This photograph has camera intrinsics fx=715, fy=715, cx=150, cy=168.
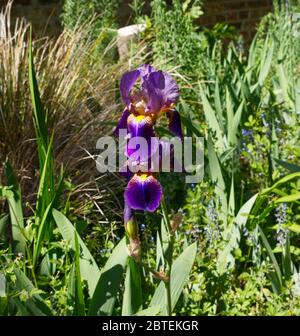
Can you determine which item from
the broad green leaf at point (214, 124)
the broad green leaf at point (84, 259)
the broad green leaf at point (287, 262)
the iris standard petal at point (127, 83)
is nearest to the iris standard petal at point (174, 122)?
the iris standard petal at point (127, 83)

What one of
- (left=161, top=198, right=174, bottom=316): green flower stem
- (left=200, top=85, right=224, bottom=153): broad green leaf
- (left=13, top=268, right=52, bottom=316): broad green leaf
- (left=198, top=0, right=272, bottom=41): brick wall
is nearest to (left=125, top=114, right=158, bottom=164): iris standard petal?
(left=161, top=198, right=174, bottom=316): green flower stem

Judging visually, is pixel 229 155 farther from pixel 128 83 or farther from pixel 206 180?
pixel 128 83

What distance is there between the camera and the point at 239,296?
2.55 meters

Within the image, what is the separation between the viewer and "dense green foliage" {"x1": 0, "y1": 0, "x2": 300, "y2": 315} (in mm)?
2219

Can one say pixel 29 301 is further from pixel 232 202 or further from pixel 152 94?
pixel 232 202

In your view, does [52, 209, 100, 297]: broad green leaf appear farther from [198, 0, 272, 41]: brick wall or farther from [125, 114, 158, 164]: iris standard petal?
[198, 0, 272, 41]: brick wall

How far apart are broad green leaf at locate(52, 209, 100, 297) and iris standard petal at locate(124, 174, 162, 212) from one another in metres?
0.42

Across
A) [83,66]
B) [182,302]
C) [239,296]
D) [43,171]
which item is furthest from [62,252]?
[83,66]

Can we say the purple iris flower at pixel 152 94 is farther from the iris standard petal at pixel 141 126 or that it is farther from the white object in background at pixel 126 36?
the white object in background at pixel 126 36

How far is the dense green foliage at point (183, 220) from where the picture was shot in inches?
87.4
